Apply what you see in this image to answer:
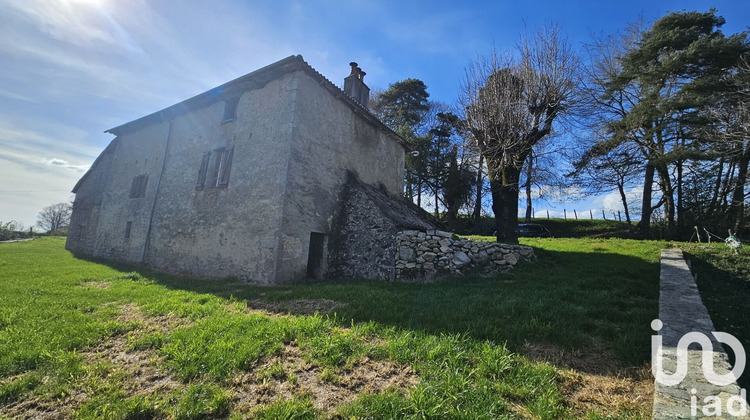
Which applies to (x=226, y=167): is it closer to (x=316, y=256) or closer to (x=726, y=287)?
(x=316, y=256)

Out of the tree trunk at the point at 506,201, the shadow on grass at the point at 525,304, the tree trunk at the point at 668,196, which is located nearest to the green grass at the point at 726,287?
the shadow on grass at the point at 525,304

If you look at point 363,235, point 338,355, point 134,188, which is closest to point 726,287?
point 338,355

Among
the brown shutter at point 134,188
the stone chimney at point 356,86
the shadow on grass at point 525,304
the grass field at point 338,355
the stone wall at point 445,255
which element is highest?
the stone chimney at point 356,86

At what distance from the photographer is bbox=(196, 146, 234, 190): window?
1059 cm

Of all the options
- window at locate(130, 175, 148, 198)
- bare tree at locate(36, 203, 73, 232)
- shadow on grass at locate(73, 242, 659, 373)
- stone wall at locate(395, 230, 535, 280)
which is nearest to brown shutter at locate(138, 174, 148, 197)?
window at locate(130, 175, 148, 198)

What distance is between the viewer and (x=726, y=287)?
6.43m

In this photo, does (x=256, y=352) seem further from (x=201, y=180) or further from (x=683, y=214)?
(x=683, y=214)

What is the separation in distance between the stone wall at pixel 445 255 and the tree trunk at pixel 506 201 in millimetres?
2203

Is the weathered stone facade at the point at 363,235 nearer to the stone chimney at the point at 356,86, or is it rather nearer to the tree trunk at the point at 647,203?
the stone chimney at the point at 356,86

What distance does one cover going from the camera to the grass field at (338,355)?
2.63m

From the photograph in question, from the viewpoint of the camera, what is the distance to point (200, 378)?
3.16m

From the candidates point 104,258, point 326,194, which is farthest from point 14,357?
point 104,258

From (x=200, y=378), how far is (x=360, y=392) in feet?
5.59

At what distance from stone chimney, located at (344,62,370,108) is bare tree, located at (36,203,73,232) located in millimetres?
66190
